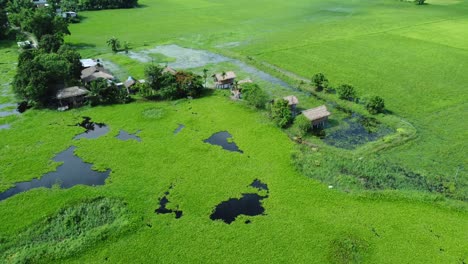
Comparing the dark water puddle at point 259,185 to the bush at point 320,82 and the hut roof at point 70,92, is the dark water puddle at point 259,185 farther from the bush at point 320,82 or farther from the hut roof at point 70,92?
the hut roof at point 70,92

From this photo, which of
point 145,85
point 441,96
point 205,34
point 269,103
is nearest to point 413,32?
point 441,96

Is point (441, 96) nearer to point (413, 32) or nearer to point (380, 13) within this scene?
point (413, 32)

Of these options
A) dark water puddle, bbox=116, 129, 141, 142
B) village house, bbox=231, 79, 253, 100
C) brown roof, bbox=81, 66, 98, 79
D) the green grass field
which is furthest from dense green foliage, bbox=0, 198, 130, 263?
brown roof, bbox=81, 66, 98, 79

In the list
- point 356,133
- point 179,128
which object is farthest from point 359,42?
point 179,128

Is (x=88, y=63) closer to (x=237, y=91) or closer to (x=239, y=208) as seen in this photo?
(x=237, y=91)

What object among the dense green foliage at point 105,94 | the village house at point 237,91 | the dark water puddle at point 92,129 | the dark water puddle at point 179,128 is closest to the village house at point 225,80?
the village house at point 237,91

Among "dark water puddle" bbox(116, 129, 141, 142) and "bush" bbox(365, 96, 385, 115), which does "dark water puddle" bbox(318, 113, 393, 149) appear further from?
"dark water puddle" bbox(116, 129, 141, 142)
